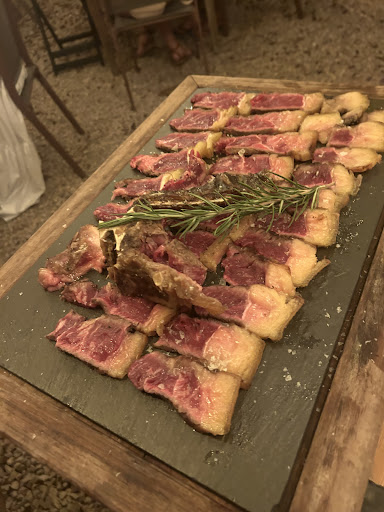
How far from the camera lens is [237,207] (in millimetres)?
1903

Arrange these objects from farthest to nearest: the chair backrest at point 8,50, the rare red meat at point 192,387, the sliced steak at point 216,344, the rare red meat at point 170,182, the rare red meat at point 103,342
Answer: the chair backrest at point 8,50
the rare red meat at point 170,182
the rare red meat at point 103,342
the sliced steak at point 216,344
the rare red meat at point 192,387

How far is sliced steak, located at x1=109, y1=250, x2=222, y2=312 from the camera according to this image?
1.69 meters

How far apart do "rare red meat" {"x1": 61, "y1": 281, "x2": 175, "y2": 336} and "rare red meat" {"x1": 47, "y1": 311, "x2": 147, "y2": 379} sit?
0.04m

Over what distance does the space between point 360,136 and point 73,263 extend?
5.37ft

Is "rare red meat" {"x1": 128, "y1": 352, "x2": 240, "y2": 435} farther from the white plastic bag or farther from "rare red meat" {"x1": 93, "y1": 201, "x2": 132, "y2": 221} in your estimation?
the white plastic bag

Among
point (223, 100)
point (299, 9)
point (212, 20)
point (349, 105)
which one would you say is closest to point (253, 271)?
point (349, 105)

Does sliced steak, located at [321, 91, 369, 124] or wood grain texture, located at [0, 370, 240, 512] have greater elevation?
sliced steak, located at [321, 91, 369, 124]

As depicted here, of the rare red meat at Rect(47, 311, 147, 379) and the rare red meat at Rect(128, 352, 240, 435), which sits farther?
the rare red meat at Rect(47, 311, 147, 379)

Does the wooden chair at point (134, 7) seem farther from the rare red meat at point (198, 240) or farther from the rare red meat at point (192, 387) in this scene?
the rare red meat at point (192, 387)

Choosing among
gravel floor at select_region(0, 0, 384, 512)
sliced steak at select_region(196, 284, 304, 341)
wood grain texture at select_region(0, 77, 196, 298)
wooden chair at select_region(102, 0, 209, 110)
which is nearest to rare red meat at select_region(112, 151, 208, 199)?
wood grain texture at select_region(0, 77, 196, 298)

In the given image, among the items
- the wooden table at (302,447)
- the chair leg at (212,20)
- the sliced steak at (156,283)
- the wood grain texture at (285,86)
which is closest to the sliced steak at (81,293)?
the sliced steak at (156,283)

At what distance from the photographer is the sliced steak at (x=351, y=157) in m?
2.17

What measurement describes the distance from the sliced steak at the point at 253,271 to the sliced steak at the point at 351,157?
27.9 inches

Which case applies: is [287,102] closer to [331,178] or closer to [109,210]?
[331,178]
